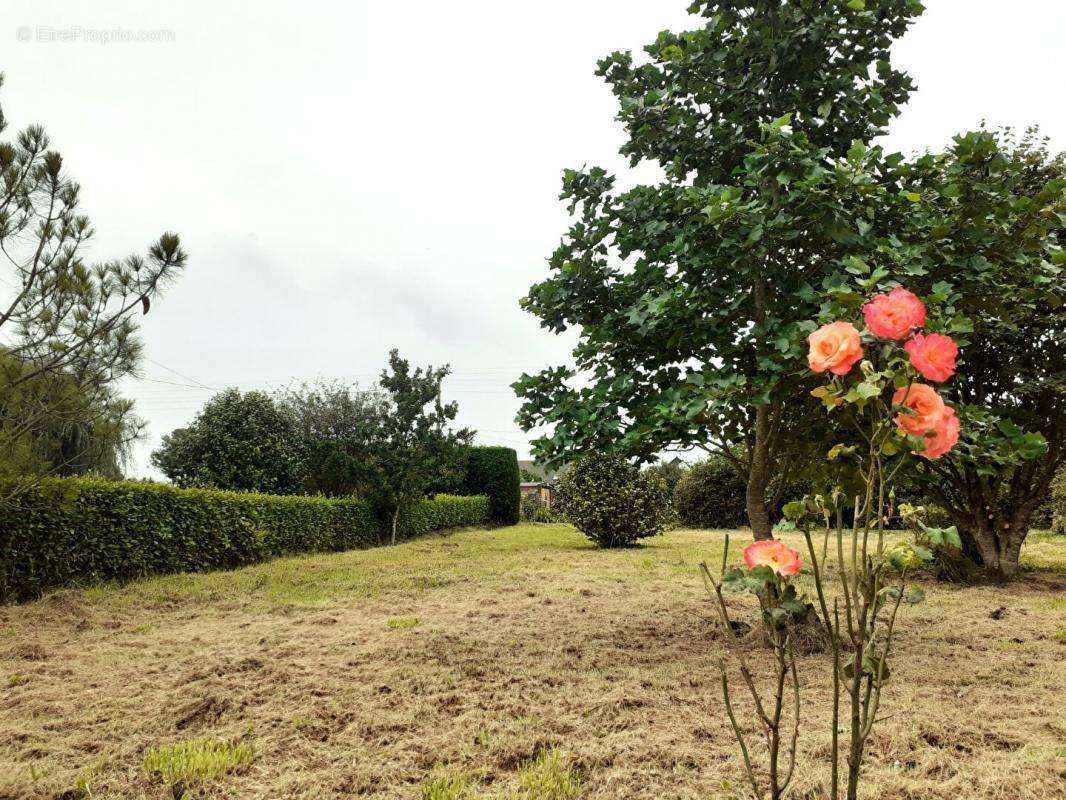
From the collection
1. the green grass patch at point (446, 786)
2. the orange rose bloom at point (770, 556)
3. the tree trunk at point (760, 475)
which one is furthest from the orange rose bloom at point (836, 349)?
the tree trunk at point (760, 475)

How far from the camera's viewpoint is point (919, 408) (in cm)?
168

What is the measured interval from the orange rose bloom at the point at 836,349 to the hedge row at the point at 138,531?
8.35m

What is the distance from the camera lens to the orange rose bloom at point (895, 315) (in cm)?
165

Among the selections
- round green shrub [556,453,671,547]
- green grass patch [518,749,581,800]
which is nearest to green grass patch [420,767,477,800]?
green grass patch [518,749,581,800]

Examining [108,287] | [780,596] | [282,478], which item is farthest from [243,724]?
[282,478]

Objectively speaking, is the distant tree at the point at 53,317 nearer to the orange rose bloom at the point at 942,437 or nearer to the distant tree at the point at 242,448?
the orange rose bloom at the point at 942,437

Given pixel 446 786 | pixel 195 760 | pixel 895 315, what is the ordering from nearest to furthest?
pixel 895 315 → pixel 446 786 → pixel 195 760

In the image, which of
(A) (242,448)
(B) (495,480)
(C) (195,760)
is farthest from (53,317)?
(B) (495,480)

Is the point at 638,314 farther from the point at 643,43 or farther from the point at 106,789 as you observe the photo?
the point at 106,789

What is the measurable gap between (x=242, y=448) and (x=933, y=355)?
781 inches

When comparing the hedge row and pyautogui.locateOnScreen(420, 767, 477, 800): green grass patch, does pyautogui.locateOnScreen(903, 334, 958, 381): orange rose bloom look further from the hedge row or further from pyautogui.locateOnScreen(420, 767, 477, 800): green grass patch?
the hedge row

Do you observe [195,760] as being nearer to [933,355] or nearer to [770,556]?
[770,556]

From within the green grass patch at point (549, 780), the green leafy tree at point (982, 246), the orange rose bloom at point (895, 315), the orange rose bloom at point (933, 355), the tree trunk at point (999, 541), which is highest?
the green leafy tree at point (982, 246)

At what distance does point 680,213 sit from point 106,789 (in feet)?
15.9
